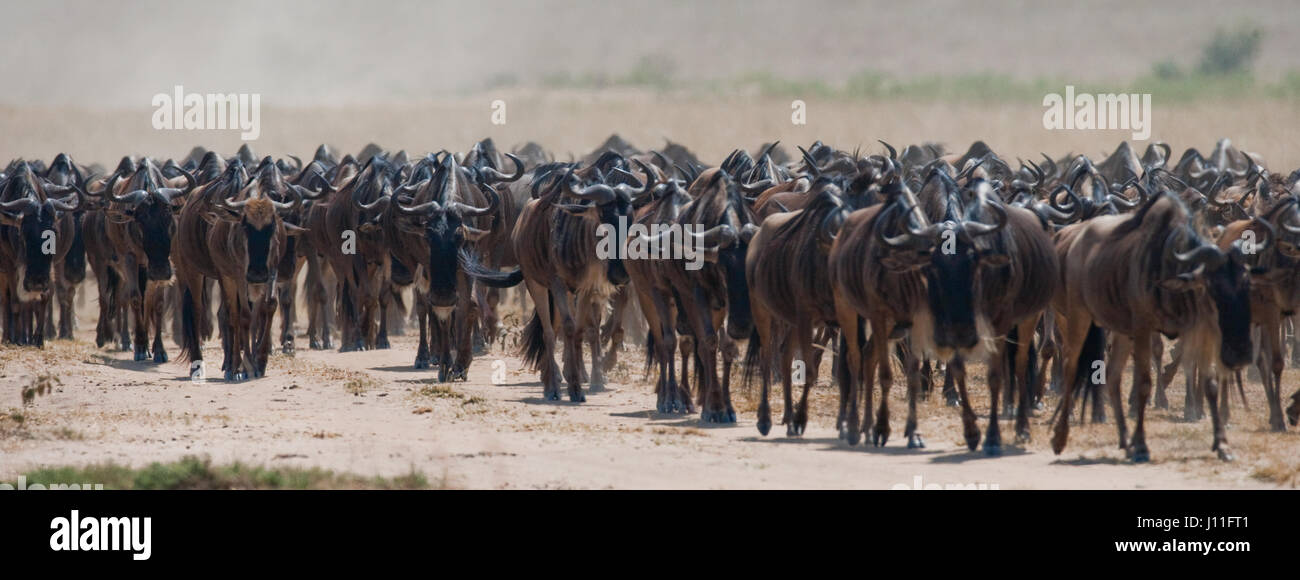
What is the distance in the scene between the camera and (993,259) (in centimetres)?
1014

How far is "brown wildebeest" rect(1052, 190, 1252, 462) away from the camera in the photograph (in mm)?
10008

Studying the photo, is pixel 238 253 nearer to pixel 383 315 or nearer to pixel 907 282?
pixel 383 315

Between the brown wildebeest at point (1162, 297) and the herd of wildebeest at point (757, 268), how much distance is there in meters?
0.02

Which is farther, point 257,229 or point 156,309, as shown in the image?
point 156,309

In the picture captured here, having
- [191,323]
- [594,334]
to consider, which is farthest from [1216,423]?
[191,323]

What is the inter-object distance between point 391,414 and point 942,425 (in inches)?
168

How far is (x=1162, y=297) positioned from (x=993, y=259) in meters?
1.04

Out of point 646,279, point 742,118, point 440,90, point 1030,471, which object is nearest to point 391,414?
point 646,279

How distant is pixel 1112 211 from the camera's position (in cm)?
1260

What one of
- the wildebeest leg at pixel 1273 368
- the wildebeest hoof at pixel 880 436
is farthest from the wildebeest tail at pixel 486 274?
the wildebeest leg at pixel 1273 368

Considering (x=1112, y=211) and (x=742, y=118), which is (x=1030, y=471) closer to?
(x=1112, y=211)

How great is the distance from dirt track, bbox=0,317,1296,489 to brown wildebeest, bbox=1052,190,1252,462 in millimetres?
480

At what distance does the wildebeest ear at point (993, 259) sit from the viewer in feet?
33.3

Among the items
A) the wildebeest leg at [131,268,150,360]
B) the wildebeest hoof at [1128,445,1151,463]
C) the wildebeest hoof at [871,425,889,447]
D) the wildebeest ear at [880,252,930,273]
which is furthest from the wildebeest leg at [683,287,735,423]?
the wildebeest leg at [131,268,150,360]
